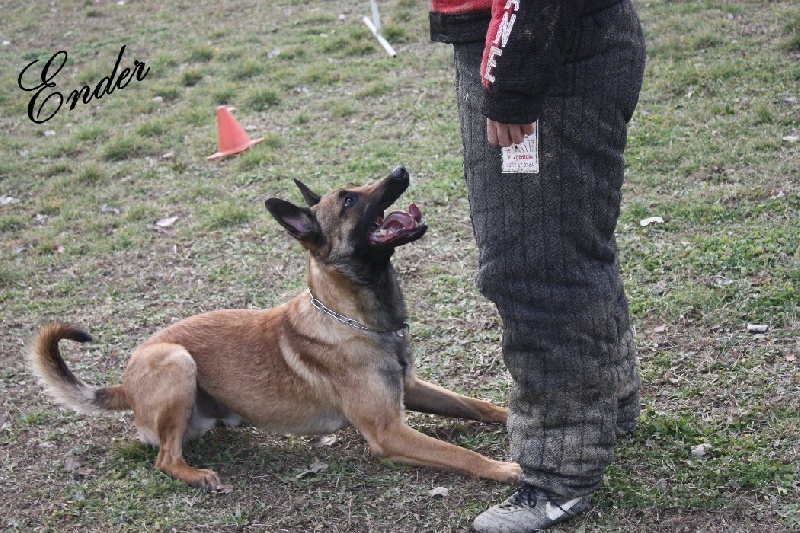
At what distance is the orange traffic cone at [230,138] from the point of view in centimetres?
795

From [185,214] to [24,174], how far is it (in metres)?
2.26

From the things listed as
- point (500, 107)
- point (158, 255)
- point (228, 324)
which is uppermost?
point (500, 107)

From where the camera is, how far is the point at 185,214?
23.0 ft

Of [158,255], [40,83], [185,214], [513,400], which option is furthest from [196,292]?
[40,83]

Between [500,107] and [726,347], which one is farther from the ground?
[500,107]

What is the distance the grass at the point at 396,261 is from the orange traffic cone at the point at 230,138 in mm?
212

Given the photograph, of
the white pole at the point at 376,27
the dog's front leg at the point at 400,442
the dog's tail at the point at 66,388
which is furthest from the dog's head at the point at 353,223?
the white pole at the point at 376,27

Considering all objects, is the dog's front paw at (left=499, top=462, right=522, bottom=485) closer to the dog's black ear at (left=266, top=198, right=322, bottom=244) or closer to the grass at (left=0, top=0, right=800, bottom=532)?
the grass at (left=0, top=0, right=800, bottom=532)

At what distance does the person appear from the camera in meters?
2.60

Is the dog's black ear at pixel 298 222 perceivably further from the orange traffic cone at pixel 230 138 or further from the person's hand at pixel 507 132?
the orange traffic cone at pixel 230 138

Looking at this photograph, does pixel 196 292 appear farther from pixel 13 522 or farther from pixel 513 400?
pixel 513 400

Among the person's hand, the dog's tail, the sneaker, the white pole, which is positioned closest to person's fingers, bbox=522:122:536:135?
the person's hand

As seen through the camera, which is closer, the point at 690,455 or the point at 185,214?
the point at 690,455

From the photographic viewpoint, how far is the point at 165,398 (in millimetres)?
4090
